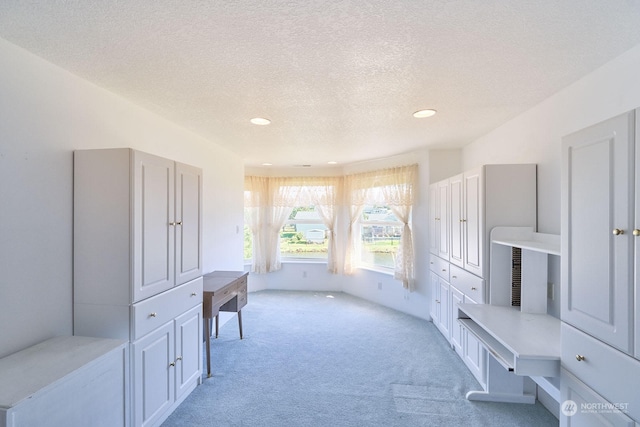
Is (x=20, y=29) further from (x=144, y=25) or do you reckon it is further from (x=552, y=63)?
(x=552, y=63)

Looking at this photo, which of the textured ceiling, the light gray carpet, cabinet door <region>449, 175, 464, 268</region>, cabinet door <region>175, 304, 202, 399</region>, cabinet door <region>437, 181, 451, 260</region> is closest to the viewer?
the textured ceiling

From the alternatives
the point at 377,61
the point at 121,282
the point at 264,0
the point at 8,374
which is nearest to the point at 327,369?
the point at 121,282

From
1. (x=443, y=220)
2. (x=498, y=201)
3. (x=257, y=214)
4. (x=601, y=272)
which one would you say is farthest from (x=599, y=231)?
(x=257, y=214)

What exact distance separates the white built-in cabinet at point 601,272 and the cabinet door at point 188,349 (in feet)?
7.97

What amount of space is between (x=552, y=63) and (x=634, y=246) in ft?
3.80

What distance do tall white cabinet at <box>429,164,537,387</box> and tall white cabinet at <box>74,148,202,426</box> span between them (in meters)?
2.26

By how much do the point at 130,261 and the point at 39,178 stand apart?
0.67 metres

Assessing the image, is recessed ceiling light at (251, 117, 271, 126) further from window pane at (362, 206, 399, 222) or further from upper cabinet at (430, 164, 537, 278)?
window pane at (362, 206, 399, 222)

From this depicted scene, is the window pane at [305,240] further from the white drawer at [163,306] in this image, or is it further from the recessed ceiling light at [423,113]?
the recessed ceiling light at [423,113]

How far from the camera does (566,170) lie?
1478 millimetres

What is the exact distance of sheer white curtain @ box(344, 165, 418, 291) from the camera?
4230 mm

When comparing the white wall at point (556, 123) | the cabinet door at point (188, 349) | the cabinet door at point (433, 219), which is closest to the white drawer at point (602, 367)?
the white wall at point (556, 123)

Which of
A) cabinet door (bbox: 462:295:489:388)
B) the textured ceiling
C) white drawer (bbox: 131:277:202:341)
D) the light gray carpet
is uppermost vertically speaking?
the textured ceiling

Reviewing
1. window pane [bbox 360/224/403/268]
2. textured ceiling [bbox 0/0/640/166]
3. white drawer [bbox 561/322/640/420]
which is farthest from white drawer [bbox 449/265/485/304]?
window pane [bbox 360/224/403/268]
